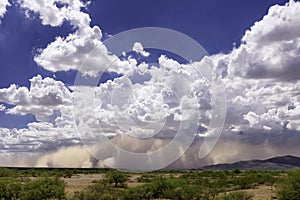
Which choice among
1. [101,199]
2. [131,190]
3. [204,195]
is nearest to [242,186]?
[204,195]

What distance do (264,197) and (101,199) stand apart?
725 inches

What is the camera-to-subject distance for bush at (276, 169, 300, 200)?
38406 mm

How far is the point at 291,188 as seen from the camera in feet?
128

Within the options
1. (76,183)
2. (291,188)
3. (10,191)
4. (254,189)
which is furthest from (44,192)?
(76,183)

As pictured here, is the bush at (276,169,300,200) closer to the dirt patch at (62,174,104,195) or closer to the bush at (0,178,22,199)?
the dirt patch at (62,174,104,195)

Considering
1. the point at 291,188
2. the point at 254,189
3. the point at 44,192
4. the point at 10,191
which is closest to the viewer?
the point at 44,192

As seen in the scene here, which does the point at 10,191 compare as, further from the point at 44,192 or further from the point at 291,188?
the point at 291,188

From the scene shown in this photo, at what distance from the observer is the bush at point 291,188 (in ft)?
126

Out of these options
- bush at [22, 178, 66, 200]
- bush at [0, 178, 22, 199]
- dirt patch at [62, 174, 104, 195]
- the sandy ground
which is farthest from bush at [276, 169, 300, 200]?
bush at [0, 178, 22, 199]

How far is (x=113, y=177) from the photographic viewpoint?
75.9 m

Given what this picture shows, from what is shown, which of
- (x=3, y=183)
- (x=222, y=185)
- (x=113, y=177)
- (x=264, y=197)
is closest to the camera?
(x=3, y=183)

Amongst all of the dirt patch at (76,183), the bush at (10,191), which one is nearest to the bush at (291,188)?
the dirt patch at (76,183)

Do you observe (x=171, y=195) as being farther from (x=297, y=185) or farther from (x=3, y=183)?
(x=3, y=183)

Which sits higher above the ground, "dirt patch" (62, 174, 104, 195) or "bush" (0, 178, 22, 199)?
"dirt patch" (62, 174, 104, 195)
